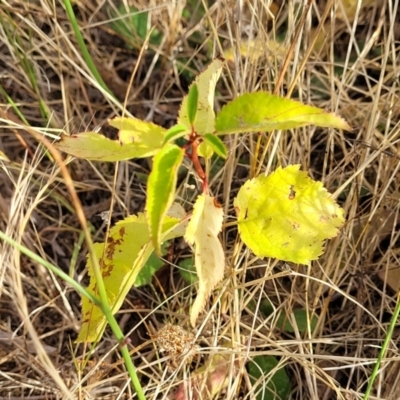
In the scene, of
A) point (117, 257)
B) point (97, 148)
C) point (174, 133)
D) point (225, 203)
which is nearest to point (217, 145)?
point (174, 133)

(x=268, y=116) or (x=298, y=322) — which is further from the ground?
(x=268, y=116)

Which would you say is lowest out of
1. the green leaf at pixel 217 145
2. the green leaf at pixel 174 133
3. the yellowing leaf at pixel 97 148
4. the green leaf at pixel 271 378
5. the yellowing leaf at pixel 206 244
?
the green leaf at pixel 271 378

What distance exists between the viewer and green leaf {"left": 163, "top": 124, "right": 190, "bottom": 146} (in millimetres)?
673

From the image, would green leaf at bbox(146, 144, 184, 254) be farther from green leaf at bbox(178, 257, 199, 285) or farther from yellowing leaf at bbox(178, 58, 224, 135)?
green leaf at bbox(178, 257, 199, 285)

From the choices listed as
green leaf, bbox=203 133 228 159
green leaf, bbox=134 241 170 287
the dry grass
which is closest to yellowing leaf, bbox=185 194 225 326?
green leaf, bbox=203 133 228 159

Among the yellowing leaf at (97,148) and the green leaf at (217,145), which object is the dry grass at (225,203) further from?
the green leaf at (217,145)

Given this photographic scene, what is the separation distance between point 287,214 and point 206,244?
0.62 ft

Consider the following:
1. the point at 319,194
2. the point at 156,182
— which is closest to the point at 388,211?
the point at 319,194

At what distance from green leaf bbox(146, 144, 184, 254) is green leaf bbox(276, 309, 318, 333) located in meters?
0.50

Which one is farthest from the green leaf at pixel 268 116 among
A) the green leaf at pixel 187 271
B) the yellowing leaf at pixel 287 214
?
the green leaf at pixel 187 271

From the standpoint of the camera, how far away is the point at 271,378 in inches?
40.8

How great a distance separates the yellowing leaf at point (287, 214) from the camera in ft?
2.78

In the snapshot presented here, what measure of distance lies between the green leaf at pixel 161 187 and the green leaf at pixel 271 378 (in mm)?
510

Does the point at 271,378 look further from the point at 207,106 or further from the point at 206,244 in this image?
the point at 207,106
